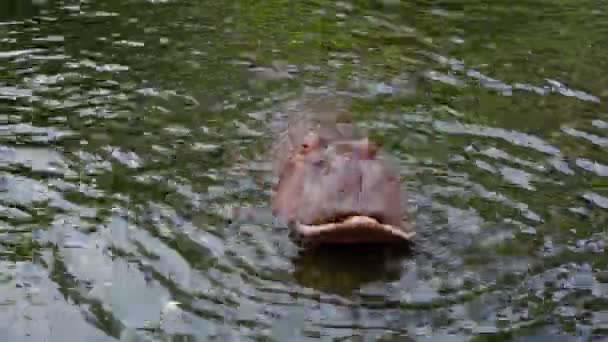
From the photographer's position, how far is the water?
5.70 metres

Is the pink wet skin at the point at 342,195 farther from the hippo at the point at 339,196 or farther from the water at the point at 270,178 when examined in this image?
the water at the point at 270,178

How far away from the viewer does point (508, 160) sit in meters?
7.91

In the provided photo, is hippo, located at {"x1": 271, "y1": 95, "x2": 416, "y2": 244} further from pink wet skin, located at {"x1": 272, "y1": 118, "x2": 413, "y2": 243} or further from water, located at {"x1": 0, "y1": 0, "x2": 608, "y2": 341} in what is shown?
water, located at {"x1": 0, "y1": 0, "x2": 608, "y2": 341}

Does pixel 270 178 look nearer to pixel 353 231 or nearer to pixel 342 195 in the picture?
pixel 342 195

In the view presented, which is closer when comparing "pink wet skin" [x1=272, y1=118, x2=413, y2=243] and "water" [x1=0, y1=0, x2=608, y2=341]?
"water" [x1=0, y1=0, x2=608, y2=341]

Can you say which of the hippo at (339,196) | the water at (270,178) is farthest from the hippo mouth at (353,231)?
the water at (270,178)

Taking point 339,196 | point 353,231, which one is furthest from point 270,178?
point 353,231

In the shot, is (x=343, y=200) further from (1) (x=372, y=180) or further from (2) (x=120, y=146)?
(2) (x=120, y=146)

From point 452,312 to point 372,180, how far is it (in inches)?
47.9

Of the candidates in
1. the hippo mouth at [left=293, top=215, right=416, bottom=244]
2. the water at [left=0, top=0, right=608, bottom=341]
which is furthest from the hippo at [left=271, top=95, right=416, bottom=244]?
the water at [left=0, top=0, right=608, bottom=341]

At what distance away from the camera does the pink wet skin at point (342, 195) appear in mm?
6242

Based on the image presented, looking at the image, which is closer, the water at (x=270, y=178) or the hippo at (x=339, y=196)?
the water at (x=270, y=178)

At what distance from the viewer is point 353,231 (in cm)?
618

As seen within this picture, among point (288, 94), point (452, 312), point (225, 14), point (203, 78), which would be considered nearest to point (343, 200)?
point (452, 312)
